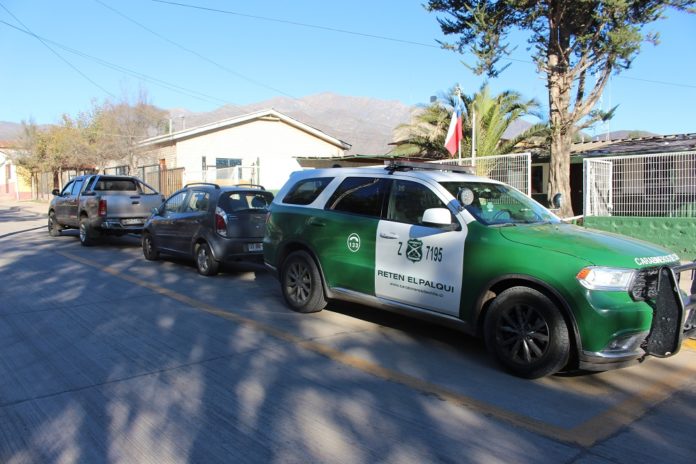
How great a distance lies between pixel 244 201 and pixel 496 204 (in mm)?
5344

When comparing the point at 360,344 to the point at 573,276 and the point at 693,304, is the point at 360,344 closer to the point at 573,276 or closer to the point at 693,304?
the point at 573,276

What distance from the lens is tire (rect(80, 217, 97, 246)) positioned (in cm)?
1341

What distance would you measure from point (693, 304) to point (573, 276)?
4.00 feet

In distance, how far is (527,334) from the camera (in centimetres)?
469

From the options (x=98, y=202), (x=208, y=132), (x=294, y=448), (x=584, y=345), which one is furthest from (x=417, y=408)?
(x=208, y=132)

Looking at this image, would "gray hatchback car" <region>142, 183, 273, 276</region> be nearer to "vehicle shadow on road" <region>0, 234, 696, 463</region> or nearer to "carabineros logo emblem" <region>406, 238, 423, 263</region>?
"vehicle shadow on road" <region>0, 234, 696, 463</region>

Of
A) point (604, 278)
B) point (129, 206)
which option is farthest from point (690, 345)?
point (129, 206)

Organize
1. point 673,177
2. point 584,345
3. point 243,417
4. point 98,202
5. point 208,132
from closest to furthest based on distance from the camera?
point 243,417 < point 584,345 < point 673,177 < point 98,202 < point 208,132

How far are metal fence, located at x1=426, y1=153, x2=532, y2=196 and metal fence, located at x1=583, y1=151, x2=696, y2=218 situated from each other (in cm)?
122

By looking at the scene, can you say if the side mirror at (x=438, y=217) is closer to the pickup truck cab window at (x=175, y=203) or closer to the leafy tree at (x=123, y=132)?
the pickup truck cab window at (x=175, y=203)

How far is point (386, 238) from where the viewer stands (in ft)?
19.2

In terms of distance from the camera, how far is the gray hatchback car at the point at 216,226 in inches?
371

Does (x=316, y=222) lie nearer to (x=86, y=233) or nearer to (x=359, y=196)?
(x=359, y=196)

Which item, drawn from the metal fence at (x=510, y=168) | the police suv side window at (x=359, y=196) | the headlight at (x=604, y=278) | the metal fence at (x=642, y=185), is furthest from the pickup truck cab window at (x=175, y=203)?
the metal fence at (x=642, y=185)
